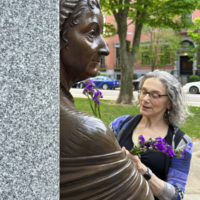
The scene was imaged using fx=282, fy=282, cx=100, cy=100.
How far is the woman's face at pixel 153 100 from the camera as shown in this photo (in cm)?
251

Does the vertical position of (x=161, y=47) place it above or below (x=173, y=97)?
above

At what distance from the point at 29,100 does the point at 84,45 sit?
441mm

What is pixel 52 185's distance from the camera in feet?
3.23

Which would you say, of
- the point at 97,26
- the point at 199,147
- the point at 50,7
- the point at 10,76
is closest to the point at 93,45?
the point at 97,26

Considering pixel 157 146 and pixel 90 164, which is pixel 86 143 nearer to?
pixel 90 164

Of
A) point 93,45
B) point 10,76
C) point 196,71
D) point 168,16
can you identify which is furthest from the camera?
point 196,71

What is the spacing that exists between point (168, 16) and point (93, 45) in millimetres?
11386

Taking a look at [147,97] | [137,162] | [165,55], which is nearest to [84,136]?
[137,162]

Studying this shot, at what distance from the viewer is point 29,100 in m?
0.94

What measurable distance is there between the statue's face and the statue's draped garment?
255 millimetres

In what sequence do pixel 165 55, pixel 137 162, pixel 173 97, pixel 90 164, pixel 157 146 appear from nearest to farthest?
pixel 90 164 → pixel 157 146 → pixel 137 162 → pixel 173 97 → pixel 165 55

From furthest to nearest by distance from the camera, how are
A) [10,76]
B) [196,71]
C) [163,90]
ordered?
[196,71] → [163,90] → [10,76]

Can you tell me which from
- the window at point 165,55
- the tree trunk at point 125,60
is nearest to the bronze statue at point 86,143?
the tree trunk at point 125,60

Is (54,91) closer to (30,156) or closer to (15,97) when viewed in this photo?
(15,97)
